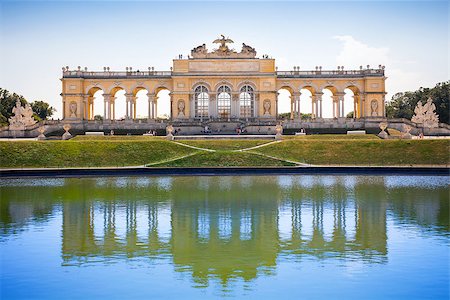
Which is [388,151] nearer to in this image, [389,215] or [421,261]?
[389,215]

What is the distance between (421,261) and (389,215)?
6886mm

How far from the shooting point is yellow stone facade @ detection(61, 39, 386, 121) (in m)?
70.7

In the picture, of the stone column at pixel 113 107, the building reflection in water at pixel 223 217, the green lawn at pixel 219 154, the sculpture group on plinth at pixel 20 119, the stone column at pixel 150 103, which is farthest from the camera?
the stone column at pixel 113 107

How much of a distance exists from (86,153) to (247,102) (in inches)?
1173

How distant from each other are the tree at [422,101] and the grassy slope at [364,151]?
30.2m

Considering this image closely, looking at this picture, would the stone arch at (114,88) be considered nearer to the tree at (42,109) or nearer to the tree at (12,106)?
the tree at (12,106)

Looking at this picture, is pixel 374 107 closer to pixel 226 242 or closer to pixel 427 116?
pixel 427 116

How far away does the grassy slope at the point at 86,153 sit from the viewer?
42.8m

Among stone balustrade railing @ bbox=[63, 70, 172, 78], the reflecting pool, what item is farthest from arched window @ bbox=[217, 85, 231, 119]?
the reflecting pool

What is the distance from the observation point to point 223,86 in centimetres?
7106

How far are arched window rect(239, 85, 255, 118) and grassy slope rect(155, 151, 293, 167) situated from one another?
26706 millimetres

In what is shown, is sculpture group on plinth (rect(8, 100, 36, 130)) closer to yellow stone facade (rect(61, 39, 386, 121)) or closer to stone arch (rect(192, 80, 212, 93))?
yellow stone facade (rect(61, 39, 386, 121))

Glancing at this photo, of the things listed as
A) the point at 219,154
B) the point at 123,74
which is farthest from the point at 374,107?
the point at 219,154

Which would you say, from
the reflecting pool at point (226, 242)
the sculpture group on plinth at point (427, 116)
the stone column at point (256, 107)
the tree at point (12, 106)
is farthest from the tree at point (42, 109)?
the reflecting pool at point (226, 242)
